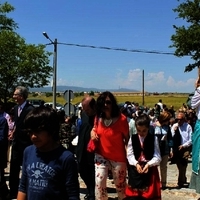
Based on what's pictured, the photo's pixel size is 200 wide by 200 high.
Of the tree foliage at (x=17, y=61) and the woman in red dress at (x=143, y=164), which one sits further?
the tree foliage at (x=17, y=61)

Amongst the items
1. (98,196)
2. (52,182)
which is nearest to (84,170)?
(98,196)

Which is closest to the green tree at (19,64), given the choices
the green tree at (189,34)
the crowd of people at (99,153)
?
the green tree at (189,34)

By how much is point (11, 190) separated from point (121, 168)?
98.3 inches

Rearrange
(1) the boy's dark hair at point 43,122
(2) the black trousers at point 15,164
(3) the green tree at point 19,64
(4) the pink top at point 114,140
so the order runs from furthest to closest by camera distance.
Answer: (3) the green tree at point 19,64 < (2) the black trousers at point 15,164 < (4) the pink top at point 114,140 < (1) the boy's dark hair at point 43,122

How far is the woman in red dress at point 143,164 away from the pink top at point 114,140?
8.5 inches

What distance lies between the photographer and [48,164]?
282 centimetres

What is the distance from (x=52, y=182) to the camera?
9.24ft

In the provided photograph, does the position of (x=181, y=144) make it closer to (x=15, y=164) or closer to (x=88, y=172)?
(x=88, y=172)

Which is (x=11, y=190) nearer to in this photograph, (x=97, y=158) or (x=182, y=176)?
(x=97, y=158)

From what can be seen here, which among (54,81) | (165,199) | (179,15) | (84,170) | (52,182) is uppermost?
(179,15)

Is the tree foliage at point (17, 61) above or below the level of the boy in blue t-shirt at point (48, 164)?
above

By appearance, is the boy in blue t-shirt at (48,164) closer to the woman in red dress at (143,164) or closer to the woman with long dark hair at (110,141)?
the woman in red dress at (143,164)

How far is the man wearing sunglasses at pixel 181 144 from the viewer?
9.00m

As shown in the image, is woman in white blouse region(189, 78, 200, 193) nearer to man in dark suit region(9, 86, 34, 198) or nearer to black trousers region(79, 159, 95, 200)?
black trousers region(79, 159, 95, 200)
